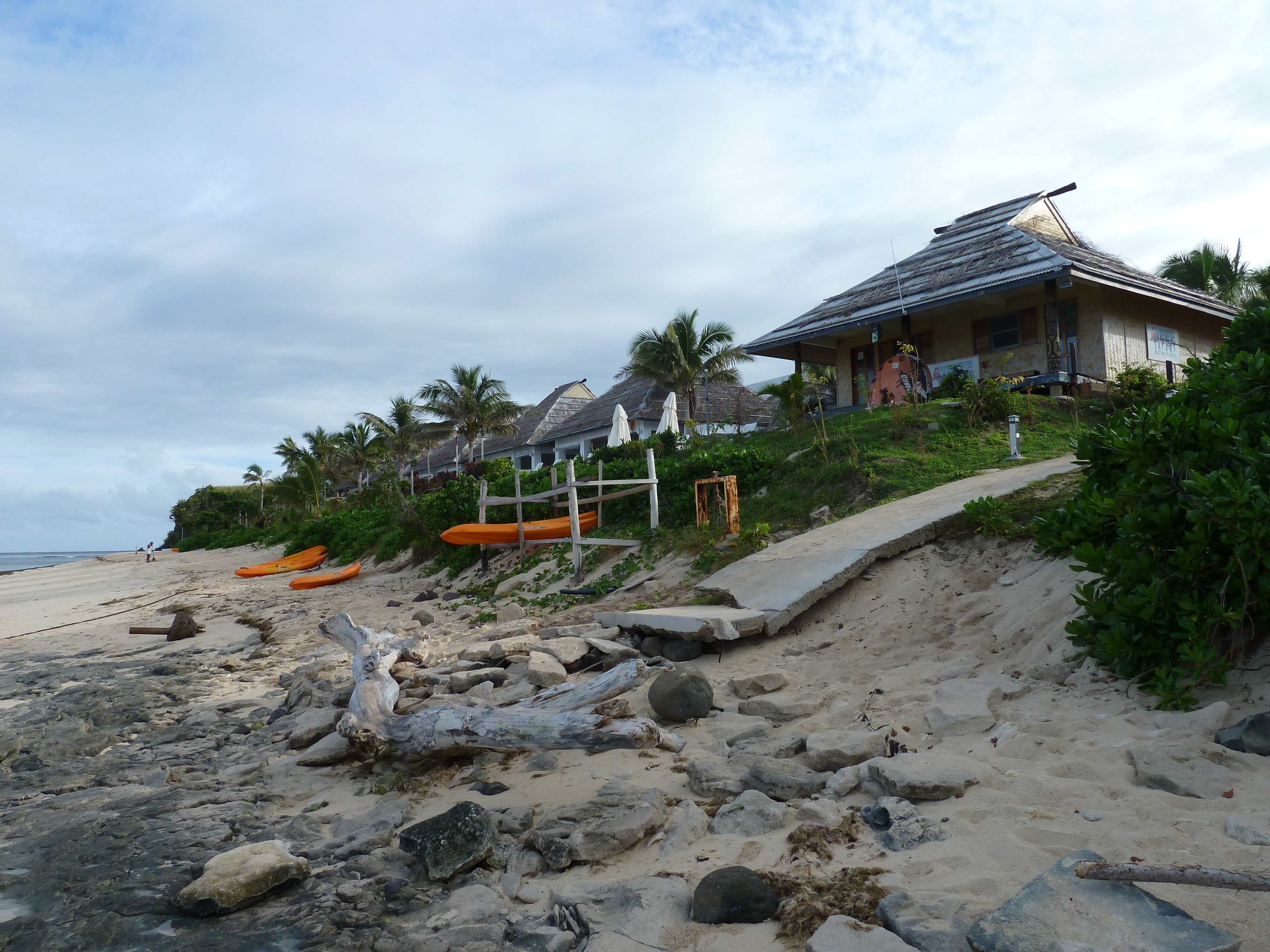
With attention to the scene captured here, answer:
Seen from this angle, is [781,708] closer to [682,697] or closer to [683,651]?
[682,697]

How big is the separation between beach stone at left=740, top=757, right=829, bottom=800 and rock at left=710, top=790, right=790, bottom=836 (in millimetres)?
93

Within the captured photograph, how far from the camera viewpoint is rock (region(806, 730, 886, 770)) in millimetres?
3564

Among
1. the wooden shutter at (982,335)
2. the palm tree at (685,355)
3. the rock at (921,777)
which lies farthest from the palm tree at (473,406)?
the rock at (921,777)

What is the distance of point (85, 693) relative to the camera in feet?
25.0

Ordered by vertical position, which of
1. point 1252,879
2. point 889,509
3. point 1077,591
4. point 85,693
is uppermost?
point 889,509

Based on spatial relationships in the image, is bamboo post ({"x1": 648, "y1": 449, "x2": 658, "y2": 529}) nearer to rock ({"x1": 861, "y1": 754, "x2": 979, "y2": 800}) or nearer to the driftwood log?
the driftwood log

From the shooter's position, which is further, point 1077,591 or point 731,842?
point 1077,591

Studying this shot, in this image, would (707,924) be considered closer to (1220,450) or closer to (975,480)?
(1220,450)

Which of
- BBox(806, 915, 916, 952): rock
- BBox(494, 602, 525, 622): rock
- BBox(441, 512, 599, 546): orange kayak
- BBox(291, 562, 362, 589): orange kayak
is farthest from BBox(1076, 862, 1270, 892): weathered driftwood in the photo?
BBox(291, 562, 362, 589): orange kayak

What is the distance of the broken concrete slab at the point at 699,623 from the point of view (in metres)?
5.65

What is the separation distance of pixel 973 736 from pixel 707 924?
5.96 feet

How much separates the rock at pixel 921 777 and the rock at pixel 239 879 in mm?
2510

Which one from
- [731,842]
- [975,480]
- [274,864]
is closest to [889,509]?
[975,480]

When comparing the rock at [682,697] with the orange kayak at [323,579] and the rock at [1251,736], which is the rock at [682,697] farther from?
the orange kayak at [323,579]
